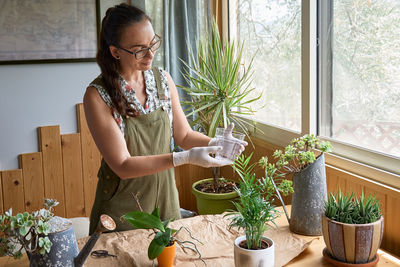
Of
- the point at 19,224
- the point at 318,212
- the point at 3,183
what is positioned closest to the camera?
the point at 19,224

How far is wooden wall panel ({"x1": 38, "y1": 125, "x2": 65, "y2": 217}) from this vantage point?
10.2 feet

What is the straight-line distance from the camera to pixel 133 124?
1.86m

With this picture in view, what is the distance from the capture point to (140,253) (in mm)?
1450

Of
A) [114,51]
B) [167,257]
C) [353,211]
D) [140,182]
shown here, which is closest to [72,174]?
[140,182]

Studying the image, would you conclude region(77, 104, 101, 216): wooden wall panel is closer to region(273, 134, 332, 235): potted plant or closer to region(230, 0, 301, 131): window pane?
region(230, 0, 301, 131): window pane

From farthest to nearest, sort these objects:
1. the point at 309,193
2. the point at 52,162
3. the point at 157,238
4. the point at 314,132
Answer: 1. the point at 52,162
2. the point at 314,132
3. the point at 309,193
4. the point at 157,238

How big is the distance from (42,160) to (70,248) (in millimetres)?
2011

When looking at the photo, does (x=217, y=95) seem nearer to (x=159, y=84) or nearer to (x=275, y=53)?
(x=275, y=53)

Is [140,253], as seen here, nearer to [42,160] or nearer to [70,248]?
[70,248]

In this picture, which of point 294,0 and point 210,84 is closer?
point 294,0

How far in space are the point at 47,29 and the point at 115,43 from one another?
145 cm

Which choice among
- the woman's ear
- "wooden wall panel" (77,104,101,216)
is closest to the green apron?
the woman's ear

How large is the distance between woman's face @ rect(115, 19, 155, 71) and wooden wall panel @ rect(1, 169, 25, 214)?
65.2 inches

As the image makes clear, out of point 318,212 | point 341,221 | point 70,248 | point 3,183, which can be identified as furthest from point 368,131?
point 3,183
